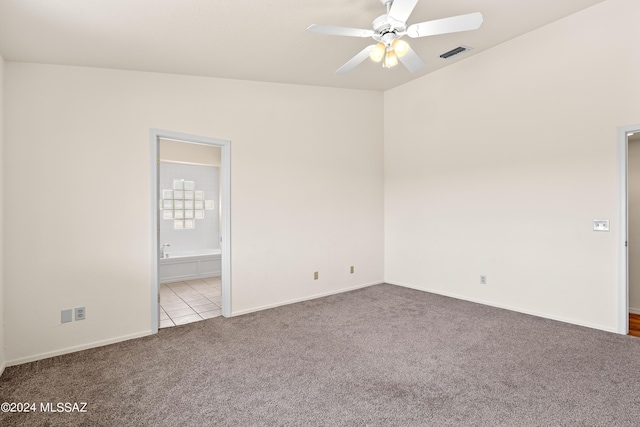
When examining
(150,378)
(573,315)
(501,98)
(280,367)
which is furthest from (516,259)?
(150,378)

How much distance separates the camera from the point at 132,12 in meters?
2.44

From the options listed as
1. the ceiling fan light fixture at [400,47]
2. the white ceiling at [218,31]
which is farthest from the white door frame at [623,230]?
the ceiling fan light fixture at [400,47]

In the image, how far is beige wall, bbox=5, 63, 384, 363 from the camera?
286cm

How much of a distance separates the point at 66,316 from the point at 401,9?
3.78 meters

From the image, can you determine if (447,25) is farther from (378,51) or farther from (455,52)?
(455,52)

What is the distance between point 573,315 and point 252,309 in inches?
144

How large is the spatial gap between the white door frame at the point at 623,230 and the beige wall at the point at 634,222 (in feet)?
4.26

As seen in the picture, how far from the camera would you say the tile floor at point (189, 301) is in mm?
3999

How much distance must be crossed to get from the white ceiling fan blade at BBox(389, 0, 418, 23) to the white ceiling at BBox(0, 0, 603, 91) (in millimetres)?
554

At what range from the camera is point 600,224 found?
3.33 m

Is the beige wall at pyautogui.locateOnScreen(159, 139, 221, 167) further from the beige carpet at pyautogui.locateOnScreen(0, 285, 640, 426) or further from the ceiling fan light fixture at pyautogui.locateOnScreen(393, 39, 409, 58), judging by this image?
the ceiling fan light fixture at pyautogui.locateOnScreen(393, 39, 409, 58)

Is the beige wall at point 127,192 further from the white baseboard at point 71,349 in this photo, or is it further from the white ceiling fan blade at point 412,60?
the white ceiling fan blade at point 412,60

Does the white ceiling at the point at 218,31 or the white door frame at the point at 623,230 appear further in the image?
the white door frame at the point at 623,230

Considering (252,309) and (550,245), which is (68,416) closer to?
(252,309)
